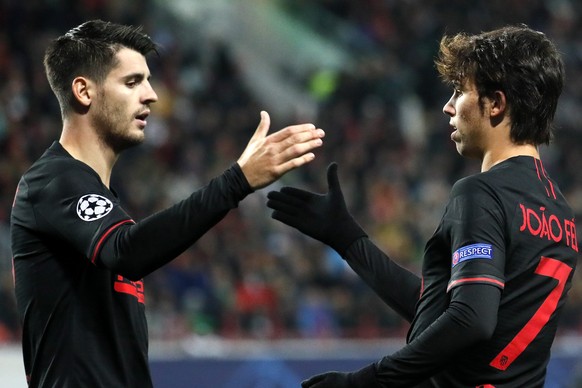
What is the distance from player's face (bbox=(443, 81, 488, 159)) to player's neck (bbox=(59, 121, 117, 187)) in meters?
1.28

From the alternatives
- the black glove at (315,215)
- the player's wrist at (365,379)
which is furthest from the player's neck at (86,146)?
the player's wrist at (365,379)

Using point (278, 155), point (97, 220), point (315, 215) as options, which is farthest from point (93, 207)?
point (315, 215)

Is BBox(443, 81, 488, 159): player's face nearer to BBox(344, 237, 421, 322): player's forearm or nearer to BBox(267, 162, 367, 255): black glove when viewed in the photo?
BBox(344, 237, 421, 322): player's forearm

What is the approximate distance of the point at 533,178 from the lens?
133 inches

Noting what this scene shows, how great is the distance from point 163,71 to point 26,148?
8.59 ft

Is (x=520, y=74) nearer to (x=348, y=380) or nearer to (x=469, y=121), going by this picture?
(x=469, y=121)

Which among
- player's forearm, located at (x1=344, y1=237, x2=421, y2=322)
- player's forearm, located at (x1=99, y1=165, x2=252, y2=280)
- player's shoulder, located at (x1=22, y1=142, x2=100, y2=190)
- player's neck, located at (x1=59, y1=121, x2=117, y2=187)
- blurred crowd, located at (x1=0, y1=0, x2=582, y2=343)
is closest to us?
player's forearm, located at (x1=99, y1=165, x2=252, y2=280)

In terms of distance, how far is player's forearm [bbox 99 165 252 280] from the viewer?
10.7 ft

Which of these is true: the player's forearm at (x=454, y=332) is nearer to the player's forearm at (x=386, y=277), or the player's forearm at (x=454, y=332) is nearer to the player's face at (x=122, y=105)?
the player's forearm at (x=386, y=277)

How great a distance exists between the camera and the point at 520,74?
335cm

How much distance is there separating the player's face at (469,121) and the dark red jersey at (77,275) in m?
0.76

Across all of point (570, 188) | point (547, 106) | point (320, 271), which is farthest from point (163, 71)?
point (547, 106)

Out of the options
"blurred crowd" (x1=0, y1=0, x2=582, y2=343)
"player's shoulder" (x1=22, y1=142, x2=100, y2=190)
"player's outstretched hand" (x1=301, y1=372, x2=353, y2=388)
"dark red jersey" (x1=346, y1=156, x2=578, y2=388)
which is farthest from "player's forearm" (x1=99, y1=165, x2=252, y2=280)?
"blurred crowd" (x1=0, y1=0, x2=582, y2=343)

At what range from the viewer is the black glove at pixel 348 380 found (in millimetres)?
3256
